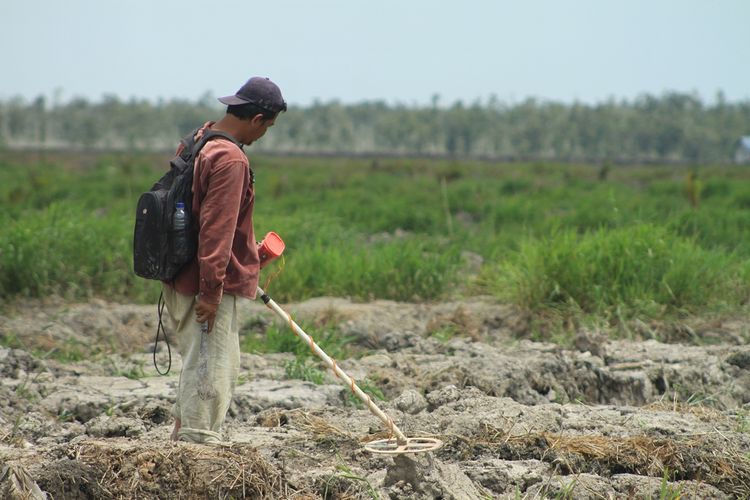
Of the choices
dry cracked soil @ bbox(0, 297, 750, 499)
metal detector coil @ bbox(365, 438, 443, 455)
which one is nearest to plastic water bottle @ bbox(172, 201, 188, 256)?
dry cracked soil @ bbox(0, 297, 750, 499)

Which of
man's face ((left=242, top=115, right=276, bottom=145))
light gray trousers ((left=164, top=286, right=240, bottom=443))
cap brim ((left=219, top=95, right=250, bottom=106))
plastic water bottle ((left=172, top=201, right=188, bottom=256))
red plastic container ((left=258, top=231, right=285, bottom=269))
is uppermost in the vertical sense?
cap brim ((left=219, top=95, right=250, bottom=106))

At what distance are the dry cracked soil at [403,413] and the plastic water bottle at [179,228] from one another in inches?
27.8

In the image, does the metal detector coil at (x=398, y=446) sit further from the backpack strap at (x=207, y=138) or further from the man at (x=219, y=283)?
the backpack strap at (x=207, y=138)

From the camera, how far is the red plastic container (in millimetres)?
3707

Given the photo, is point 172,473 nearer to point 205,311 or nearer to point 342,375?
point 205,311

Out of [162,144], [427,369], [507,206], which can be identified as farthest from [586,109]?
[427,369]

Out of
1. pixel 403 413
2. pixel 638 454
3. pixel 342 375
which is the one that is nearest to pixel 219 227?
pixel 342 375

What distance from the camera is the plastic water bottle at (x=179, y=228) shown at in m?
3.47

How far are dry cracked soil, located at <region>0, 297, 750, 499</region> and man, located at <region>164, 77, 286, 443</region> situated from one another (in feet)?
0.62

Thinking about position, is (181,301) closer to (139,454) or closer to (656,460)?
(139,454)

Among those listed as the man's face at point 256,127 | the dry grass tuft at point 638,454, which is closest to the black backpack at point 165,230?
the man's face at point 256,127

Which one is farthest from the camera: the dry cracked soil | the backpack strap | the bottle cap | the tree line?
the tree line

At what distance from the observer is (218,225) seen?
3398 mm

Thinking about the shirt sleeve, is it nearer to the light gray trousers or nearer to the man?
the man
